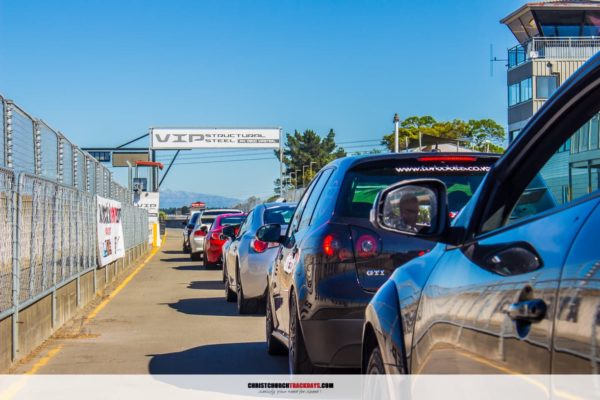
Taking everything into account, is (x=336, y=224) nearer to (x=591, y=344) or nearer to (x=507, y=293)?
(x=507, y=293)

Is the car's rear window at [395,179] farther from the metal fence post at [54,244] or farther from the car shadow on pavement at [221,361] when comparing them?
the metal fence post at [54,244]

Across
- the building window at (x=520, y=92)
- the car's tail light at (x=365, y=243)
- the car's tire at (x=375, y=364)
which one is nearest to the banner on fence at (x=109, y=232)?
the car's tail light at (x=365, y=243)

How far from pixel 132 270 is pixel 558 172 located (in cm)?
2475

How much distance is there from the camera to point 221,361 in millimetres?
9742

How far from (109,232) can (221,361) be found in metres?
11.8

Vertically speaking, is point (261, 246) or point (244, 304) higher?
point (261, 246)

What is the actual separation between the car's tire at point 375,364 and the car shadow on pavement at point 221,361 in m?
4.32

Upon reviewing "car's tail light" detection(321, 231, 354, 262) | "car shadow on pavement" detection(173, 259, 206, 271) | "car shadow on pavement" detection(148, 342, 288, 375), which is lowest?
"car shadow on pavement" detection(148, 342, 288, 375)

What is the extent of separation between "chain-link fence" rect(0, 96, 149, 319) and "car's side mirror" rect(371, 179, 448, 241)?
20.1 ft

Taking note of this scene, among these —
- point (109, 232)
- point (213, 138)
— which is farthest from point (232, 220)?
point (213, 138)

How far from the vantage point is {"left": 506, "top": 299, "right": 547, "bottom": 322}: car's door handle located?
8.70ft

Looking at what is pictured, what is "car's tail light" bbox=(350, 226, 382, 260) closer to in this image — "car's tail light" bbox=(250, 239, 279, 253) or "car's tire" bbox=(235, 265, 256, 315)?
"car's tail light" bbox=(250, 239, 279, 253)

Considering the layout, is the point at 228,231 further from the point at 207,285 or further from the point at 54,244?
the point at 207,285

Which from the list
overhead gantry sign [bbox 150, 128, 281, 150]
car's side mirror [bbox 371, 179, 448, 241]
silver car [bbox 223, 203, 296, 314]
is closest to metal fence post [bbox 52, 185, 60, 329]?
silver car [bbox 223, 203, 296, 314]
